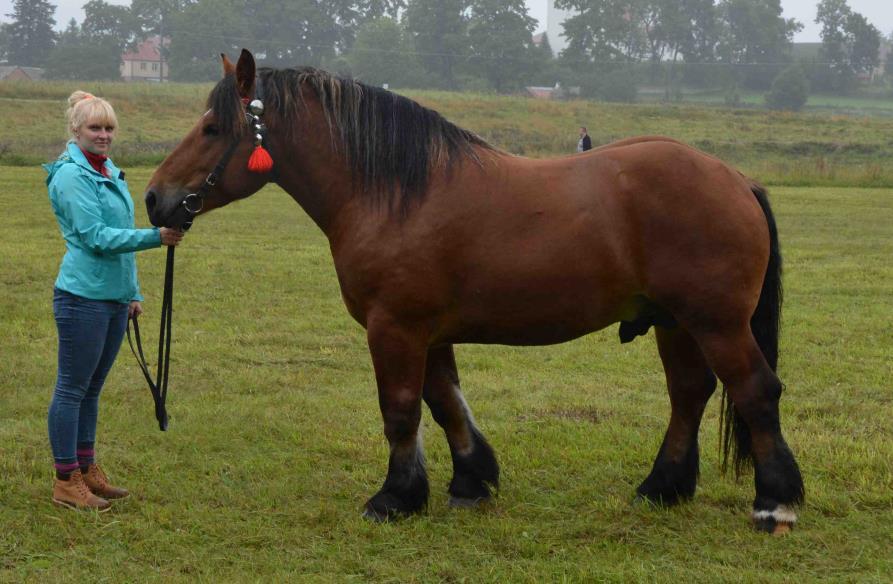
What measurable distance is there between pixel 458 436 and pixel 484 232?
1.16 m

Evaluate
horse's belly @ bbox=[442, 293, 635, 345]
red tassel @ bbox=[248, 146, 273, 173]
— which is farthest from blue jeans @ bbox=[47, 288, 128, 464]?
horse's belly @ bbox=[442, 293, 635, 345]

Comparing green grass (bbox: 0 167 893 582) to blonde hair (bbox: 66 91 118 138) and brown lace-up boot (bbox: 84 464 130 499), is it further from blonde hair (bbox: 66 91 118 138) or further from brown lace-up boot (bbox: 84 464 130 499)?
blonde hair (bbox: 66 91 118 138)

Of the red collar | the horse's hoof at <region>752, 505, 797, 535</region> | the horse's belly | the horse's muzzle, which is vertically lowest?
the horse's hoof at <region>752, 505, 797, 535</region>

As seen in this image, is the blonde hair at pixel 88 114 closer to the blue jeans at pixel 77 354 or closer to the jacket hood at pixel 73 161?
the jacket hood at pixel 73 161

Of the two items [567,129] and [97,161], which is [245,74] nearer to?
[97,161]

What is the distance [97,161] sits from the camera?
4551 millimetres

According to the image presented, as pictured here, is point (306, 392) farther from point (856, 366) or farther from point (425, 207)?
point (856, 366)

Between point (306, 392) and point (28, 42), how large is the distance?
Answer: 89.4m

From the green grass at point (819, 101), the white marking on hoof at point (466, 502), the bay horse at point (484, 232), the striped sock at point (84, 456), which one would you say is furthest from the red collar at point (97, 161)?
the green grass at point (819, 101)

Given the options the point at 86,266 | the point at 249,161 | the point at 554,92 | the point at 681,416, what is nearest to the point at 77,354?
the point at 86,266

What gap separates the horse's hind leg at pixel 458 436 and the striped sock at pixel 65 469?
175 cm

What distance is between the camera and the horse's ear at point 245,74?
13.9 feet

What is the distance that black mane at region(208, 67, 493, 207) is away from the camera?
4.46 meters

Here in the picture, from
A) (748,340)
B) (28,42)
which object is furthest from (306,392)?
(28,42)
